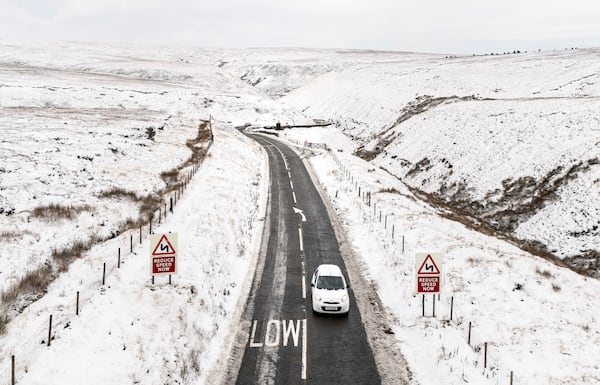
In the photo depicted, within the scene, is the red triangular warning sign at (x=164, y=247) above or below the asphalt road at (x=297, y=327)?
above

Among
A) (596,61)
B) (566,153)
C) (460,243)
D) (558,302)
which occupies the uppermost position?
(596,61)

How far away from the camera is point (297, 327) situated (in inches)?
671

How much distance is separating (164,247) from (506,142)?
38.9 m

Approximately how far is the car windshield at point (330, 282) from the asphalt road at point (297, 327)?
1029 millimetres

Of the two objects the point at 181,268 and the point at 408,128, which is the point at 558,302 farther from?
the point at 408,128

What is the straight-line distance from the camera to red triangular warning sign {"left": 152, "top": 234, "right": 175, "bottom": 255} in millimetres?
16844

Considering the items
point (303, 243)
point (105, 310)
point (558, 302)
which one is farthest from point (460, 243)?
point (105, 310)

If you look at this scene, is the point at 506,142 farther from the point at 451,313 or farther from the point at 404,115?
the point at 451,313

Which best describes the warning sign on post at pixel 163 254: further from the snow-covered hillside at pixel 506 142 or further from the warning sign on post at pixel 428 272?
the snow-covered hillside at pixel 506 142

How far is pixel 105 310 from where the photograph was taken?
1491 cm

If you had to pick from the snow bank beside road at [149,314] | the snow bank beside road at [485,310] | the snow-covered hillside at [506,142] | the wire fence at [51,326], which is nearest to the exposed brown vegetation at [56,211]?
the snow bank beside road at [149,314]

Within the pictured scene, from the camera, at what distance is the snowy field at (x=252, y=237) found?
13891 mm

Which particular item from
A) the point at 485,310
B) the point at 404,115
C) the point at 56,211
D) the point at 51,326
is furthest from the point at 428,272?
the point at 404,115

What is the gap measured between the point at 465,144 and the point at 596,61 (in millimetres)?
37849
